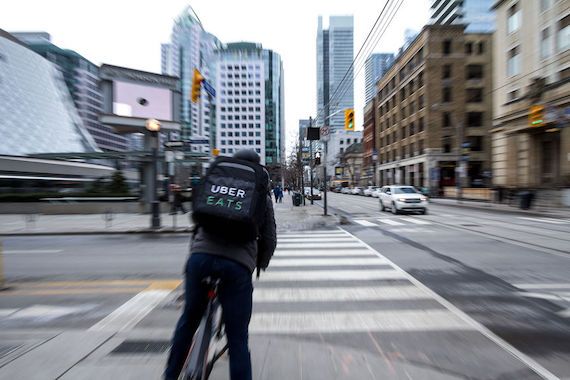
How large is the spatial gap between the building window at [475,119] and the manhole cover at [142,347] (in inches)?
2214

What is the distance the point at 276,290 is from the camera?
18.5 feet

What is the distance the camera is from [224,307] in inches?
90.6

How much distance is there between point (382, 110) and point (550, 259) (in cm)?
6993

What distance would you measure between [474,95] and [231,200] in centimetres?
5780

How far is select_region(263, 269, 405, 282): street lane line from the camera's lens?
6.29m

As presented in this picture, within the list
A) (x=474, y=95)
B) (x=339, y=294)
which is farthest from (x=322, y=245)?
(x=474, y=95)

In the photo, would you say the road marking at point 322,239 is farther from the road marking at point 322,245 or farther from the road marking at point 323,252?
the road marking at point 323,252

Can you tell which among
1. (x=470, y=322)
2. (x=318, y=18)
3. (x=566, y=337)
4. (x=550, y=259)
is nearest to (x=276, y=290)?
(x=470, y=322)

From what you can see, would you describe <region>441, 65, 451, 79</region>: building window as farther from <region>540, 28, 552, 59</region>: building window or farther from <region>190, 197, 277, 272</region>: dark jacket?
<region>190, 197, 277, 272</region>: dark jacket

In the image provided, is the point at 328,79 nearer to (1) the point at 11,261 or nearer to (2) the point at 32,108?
(1) the point at 11,261

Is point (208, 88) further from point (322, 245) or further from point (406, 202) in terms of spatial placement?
point (406, 202)

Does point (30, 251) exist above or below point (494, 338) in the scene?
below

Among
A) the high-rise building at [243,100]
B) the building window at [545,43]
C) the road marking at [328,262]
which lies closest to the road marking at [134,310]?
the road marking at [328,262]

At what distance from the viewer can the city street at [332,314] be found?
3.20 m
